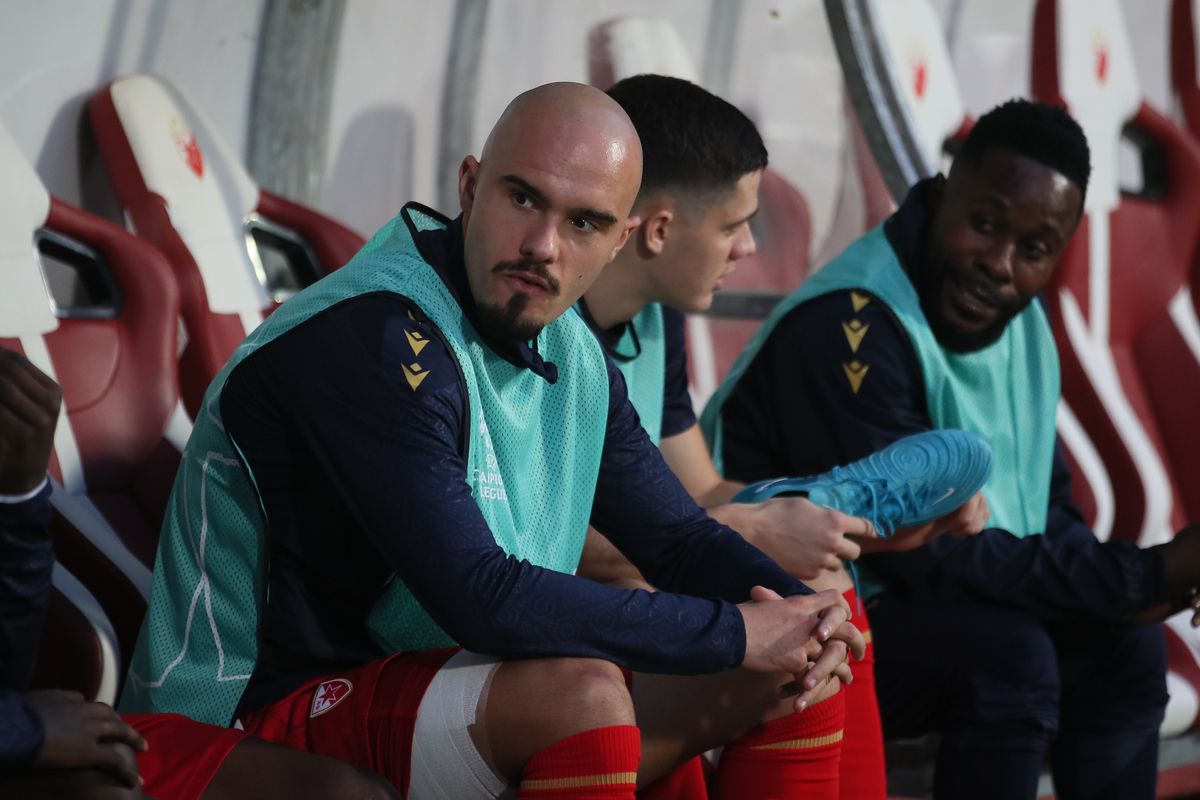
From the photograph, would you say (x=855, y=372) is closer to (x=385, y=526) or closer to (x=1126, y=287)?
(x=385, y=526)

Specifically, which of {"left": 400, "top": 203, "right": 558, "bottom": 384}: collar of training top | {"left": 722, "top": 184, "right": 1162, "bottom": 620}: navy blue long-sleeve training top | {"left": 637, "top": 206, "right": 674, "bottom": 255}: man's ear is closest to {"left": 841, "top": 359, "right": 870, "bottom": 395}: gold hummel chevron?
{"left": 722, "top": 184, "right": 1162, "bottom": 620}: navy blue long-sleeve training top

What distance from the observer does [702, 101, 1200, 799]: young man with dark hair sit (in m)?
1.39

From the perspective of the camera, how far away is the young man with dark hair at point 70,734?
80 centimetres

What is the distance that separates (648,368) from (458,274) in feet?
1.56

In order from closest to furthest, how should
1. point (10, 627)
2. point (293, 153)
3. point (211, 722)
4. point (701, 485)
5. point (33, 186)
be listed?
point (10, 627) < point (211, 722) < point (33, 186) < point (701, 485) < point (293, 153)

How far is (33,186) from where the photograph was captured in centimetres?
140

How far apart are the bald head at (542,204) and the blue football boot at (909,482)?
0.41 m

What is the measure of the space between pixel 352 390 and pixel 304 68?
1133mm

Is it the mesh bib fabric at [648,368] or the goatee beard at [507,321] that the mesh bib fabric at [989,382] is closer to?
the mesh bib fabric at [648,368]

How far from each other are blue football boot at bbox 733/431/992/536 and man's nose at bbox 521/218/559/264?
0.44 meters

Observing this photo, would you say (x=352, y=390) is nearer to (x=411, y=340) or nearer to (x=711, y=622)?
(x=411, y=340)

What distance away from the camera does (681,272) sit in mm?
1424

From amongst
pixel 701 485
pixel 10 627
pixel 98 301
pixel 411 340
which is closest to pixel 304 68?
pixel 98 301

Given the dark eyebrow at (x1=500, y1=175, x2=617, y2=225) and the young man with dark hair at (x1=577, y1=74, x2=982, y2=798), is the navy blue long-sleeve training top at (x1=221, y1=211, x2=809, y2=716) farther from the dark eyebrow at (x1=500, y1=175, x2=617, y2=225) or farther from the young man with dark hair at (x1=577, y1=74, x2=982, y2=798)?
the young man with dark hair at (x1=577, y1=74, x2=982, y2=798)
